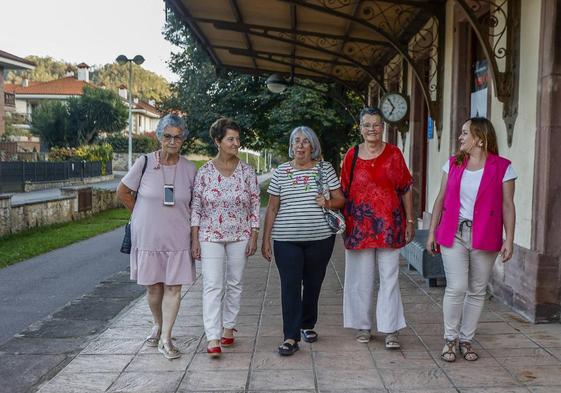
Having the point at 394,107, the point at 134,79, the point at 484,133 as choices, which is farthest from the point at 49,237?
the point at 134,79

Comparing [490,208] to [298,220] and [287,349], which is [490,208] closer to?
[298,220]

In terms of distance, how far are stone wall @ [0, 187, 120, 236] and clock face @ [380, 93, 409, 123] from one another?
25.9ft

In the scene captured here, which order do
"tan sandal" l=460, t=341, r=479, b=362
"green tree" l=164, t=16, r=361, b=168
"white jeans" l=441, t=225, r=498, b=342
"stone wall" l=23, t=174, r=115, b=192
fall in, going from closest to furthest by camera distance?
"white jeans" l=441, t=225, r=498, b=342, "tan sandal" l=460, t=341, r=479, b=362, "green tree" l=164, t=16, r=361, b=168, "stone wall" l=23, t=174, r=115, b=192

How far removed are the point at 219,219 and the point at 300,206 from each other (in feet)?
2.00

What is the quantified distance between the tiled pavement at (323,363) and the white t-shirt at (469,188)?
107 cm

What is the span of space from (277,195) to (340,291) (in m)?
2.85

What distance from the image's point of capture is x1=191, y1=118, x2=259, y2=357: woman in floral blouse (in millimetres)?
4844

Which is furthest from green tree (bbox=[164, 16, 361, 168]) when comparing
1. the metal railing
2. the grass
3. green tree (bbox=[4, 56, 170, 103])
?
green tree (bbox=[4, 56, 170, 103])

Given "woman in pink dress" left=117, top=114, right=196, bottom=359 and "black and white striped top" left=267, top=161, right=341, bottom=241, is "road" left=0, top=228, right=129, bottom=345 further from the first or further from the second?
"black and white striped top" left=267, top=161, right=341, bottom=241

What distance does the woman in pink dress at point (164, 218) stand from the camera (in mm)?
4762

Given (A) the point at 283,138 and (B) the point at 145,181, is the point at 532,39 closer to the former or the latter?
(B) the point at 145,181

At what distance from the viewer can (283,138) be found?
2372cm

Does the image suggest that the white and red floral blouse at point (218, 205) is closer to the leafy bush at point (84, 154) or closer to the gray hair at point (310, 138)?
the gray hair at point (310, 138)

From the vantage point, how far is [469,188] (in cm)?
450
